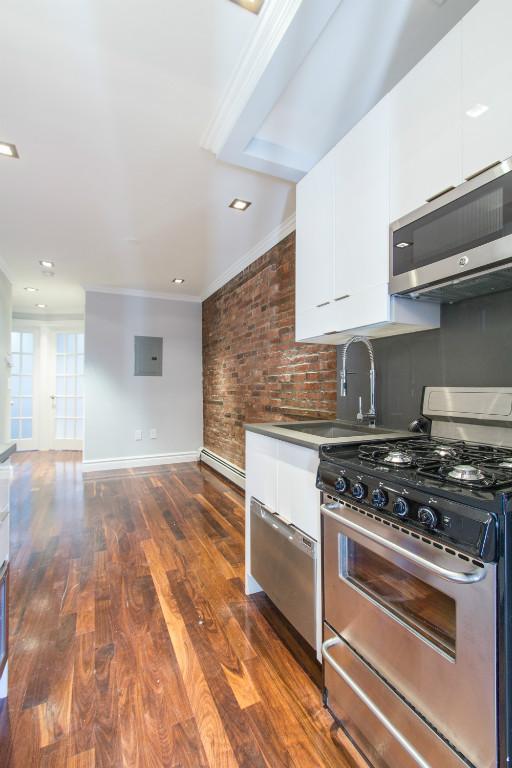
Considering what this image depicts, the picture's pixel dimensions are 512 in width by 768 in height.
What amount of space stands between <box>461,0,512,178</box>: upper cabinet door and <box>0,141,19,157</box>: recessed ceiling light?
238 centimetres

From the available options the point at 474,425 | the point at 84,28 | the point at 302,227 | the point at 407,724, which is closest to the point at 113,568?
the point at 407,724

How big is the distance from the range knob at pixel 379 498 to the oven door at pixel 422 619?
57mm

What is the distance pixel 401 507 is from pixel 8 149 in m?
2.87

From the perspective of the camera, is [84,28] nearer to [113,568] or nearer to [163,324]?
[113,568]

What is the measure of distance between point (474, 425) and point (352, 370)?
847 millimetres

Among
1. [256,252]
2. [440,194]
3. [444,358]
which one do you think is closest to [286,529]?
[444,358]

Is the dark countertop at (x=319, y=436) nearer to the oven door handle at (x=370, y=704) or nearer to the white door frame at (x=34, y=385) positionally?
the oven door handle at (x=370, y=704)

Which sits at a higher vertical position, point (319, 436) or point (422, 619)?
point (319, 436)

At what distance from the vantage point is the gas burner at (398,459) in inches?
46.5

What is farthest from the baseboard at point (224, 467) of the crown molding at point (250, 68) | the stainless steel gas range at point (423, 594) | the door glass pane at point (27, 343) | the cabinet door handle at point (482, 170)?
the door glass pane at point (27, 343)

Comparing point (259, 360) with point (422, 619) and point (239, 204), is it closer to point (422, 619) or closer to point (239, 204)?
point (239, 204)

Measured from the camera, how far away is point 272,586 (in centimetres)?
183

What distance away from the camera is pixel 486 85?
1.12 m

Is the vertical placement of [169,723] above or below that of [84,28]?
below
